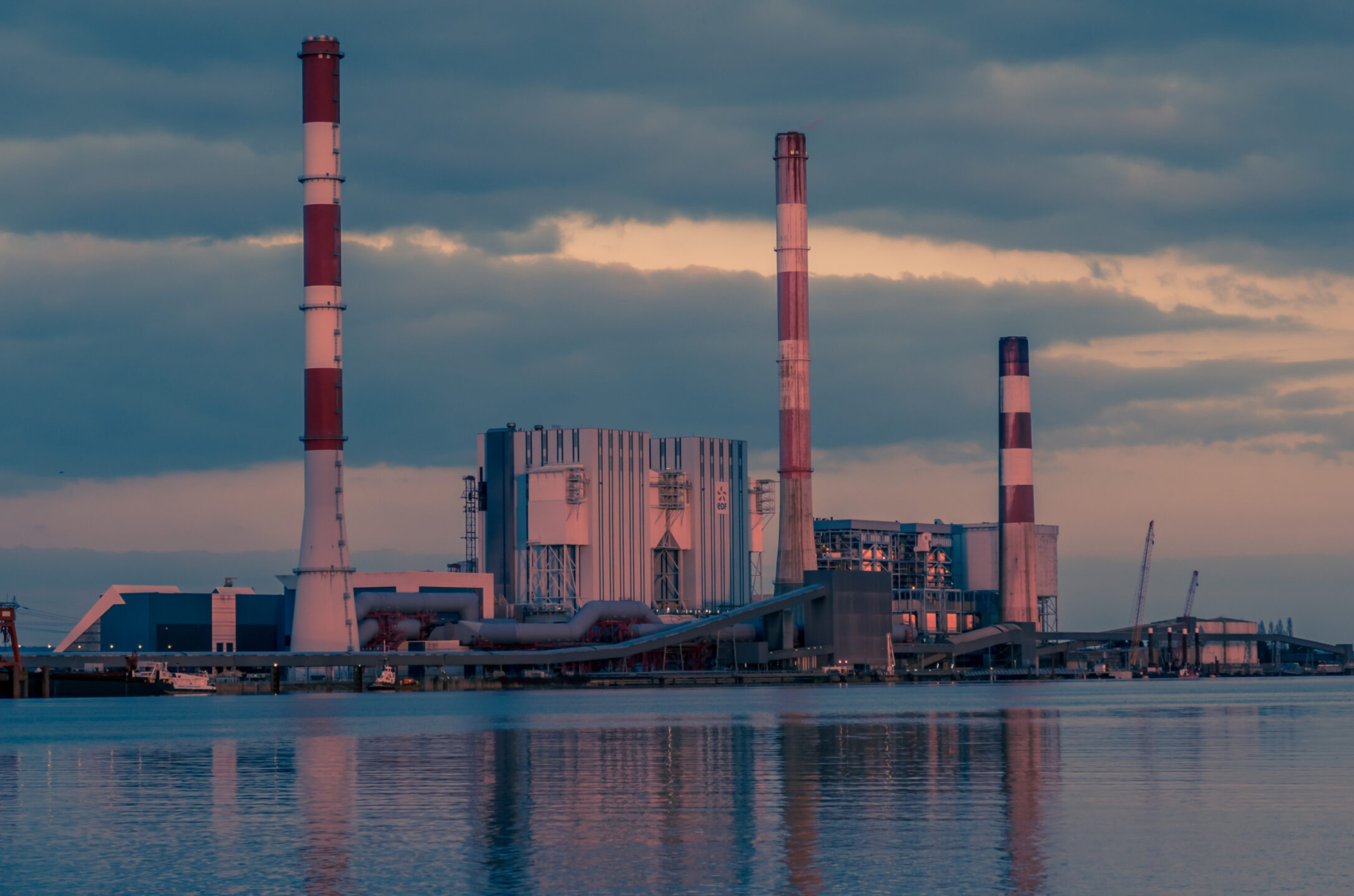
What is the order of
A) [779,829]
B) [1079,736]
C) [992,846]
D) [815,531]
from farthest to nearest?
[815,531] → [1079,736] → [779,829] → [992,846]

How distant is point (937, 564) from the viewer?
183375 millimetres

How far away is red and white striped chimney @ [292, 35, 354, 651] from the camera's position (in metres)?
117

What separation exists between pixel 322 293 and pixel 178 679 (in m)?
35.3

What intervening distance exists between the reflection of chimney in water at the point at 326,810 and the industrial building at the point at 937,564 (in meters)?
118

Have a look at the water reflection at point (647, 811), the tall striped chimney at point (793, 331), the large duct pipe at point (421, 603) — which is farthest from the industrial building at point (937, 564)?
the water reflection at point (647, 811)

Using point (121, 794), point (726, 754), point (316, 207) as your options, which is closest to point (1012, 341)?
point (316, 207)

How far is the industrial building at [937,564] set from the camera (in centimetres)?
17162

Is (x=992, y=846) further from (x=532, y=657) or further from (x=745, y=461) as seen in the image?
(x=745, y=461)

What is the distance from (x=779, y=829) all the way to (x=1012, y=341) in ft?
465

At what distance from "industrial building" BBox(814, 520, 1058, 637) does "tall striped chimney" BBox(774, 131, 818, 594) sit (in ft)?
86.4

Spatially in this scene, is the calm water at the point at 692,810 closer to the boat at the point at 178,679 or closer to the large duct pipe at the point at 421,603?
the boat at the point at 178,679

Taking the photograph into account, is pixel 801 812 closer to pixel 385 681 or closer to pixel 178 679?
pixel 385 681

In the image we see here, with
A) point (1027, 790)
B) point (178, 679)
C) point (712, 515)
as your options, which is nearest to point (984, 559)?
point (712, 515)

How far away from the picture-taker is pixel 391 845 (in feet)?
87.7
